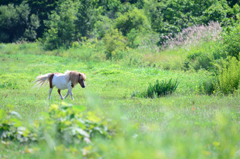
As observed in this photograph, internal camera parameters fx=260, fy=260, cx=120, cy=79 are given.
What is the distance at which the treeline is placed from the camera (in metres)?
21.5

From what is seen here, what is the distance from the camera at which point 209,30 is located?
17453 millimetres

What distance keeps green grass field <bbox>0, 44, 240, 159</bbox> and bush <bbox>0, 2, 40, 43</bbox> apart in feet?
85.7

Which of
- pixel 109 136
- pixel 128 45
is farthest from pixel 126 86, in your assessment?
pixel 128 45

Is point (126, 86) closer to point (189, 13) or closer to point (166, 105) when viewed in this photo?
point (166, 105)

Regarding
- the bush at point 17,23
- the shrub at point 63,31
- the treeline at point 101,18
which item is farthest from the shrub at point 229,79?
the bush at point 17,23

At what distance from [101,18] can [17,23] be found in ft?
52.6

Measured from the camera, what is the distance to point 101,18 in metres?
33.9

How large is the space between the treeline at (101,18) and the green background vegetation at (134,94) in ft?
0.43

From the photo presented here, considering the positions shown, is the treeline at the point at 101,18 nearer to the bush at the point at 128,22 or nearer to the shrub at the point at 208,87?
the bush at the point at 128,22

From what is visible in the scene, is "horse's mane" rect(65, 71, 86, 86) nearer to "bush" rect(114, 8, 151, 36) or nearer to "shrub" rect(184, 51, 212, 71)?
"shrub" rect(184, 51, 212, 71)

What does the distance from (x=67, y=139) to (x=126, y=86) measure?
27.1ft

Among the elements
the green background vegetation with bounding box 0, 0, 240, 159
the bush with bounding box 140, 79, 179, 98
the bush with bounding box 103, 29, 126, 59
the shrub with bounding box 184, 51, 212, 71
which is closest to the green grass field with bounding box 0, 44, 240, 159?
the green background vegetation with bounding box 0, 0, 240, 159

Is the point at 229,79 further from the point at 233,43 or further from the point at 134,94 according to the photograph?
the point at 134,94

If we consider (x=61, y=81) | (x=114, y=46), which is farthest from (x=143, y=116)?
(x=114, y=46)
